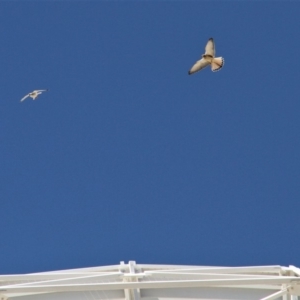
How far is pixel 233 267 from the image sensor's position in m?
19.8

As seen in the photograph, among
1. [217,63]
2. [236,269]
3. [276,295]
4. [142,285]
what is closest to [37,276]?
[142,285]

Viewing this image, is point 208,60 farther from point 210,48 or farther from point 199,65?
point 210,48

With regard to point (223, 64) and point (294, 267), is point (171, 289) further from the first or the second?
point (223, 64)

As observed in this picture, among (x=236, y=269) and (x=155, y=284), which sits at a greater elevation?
(x=236, y=269)

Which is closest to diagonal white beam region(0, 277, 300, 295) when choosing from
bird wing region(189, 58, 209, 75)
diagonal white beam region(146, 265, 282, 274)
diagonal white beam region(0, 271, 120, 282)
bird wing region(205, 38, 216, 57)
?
diagonal white beam region(0, 271, 120, 282)

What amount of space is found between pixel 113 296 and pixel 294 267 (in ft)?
15.5

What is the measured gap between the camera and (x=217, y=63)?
2150 centimetres

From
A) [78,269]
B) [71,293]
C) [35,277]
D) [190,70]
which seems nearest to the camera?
[71,293]

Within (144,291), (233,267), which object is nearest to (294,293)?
(233,267)

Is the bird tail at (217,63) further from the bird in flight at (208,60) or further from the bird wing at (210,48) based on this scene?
the bird wing at (210,48)

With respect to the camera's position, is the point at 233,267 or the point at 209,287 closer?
the point at 209,287

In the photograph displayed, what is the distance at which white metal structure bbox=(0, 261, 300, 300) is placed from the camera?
54.7 feet

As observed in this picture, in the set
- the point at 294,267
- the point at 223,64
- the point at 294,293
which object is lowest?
the point at 294,293

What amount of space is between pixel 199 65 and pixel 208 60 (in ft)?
1.00
